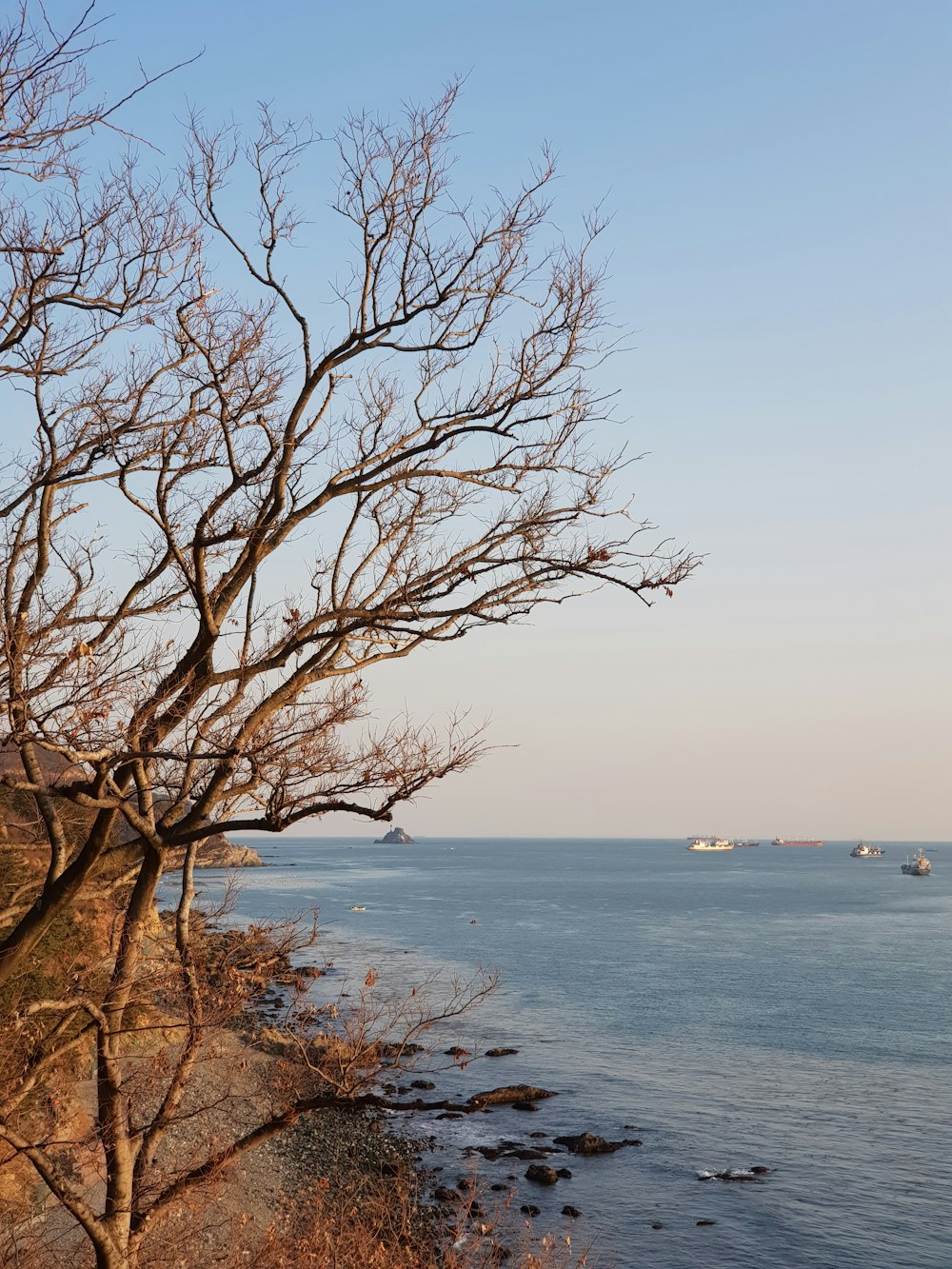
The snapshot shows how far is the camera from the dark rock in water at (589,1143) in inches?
1222

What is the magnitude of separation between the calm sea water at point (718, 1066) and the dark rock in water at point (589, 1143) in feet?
1.76

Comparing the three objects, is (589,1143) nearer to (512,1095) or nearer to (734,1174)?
(734,1174)

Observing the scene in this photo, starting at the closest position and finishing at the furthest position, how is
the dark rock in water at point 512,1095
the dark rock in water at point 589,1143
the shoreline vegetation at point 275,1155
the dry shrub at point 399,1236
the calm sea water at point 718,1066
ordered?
the shoreline vegetation at point 275,1155
the dry shrub at point 399,1236
the calm sea water at point 718,1066
the dark rock in water at point 589,1143
the dark rock in water at point 512,1095

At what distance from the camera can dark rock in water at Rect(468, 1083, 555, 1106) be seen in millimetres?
35719

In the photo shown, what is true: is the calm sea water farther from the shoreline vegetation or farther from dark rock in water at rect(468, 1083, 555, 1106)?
the shoreline vegetation

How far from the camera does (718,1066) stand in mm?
42000

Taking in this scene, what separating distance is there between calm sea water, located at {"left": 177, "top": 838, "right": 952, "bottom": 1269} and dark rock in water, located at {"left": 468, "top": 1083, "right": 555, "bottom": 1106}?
2.83ft

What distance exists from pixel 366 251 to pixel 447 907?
109 meters

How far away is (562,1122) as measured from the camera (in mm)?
33656

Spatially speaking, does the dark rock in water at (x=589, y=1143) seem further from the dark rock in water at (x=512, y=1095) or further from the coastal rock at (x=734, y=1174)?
the dark rock in water at (x=512, y=1095)

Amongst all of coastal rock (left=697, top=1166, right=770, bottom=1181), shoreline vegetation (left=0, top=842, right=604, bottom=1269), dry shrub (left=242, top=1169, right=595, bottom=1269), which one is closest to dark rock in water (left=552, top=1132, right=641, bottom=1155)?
shoreline vegetation (left=0, top=842, right=604, bottom=1269)

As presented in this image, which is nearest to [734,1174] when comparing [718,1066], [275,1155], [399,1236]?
[718,1066]

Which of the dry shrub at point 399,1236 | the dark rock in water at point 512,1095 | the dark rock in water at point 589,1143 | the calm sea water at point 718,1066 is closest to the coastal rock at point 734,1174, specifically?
the calm sea water at point 718,1066

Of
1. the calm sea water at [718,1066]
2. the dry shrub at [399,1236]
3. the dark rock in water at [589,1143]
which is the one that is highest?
the dry shrub at [399,1236]
